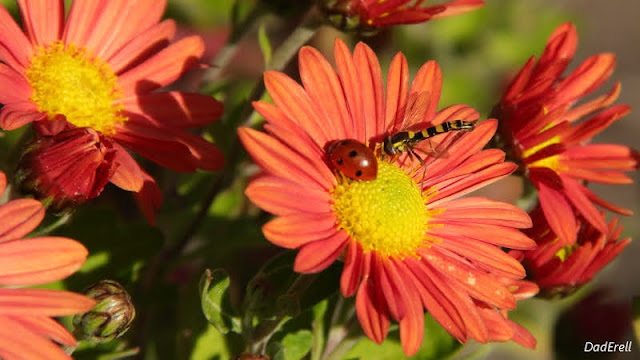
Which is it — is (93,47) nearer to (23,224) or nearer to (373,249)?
→ (23,224)

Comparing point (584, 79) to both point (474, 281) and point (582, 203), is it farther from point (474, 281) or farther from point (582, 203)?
point (474, 281)

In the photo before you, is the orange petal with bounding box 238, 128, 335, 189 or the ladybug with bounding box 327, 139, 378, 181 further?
the ladybug with bounding box 327, 139, 378, 181

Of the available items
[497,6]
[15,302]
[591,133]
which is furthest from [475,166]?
[497,6]

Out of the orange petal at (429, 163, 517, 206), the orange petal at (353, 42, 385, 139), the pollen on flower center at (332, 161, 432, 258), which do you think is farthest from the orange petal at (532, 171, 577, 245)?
the orange petal at (353, 42, 385, 139)

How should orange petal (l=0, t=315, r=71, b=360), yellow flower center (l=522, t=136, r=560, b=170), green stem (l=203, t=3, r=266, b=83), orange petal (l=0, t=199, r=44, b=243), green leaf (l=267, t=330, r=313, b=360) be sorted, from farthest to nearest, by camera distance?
green stem (l=203, t=3, r=266, b=83), yellow flower center (l=522, t=136, r=560, b=170), green leaf (l=267, t=330, r=313, b=360), orange petal (l=0, t=199, r=44, b=243), orange petal (l=0, t=315, r=71, b=360)

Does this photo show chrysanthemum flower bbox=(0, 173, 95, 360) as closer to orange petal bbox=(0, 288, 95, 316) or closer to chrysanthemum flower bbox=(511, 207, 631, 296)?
orange petal bbox=(0, 288, 95, 316)

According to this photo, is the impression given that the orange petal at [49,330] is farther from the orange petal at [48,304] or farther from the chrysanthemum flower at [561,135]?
the chrysanthemum flower at [561,135]

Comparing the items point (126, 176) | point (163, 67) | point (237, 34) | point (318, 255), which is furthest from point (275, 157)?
point (237, 34)
